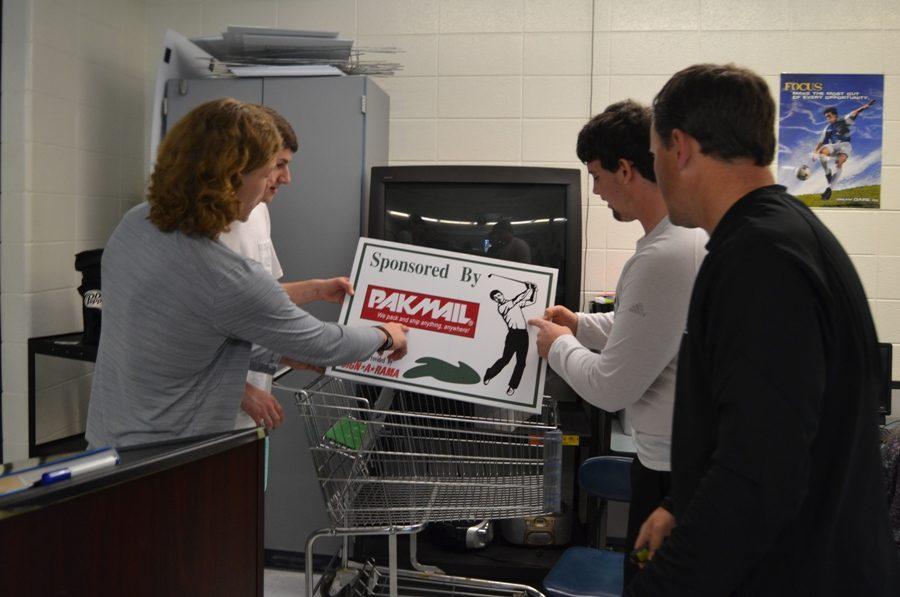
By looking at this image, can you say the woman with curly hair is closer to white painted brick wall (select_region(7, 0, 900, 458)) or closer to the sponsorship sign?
white painted brick wall (select_region(7, 0, 900, 458))

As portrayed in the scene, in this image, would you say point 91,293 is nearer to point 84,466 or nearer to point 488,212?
point 488,212

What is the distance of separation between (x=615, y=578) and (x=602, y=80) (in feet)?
7.17

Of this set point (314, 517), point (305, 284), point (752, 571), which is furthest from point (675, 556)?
point (314, 517)

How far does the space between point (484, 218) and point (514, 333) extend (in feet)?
3.81

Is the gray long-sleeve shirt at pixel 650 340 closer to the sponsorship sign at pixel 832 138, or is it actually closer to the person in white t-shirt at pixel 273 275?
the person in white t-shirt at pixel 273 275

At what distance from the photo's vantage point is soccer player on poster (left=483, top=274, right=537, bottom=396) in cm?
213

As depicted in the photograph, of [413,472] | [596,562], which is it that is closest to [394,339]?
[413,472]

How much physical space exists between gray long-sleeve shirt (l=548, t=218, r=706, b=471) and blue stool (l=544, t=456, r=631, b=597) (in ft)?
1.97

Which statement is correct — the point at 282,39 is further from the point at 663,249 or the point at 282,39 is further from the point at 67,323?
the point at 663,249

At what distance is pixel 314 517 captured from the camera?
3.33 metres

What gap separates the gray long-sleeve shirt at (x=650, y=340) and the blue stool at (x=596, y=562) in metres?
0.60

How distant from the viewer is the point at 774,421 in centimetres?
102

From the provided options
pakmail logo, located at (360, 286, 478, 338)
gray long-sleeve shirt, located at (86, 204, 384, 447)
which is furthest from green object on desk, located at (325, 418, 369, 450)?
gray long-sleeve shirt, located at (86, 204, 384, 447)

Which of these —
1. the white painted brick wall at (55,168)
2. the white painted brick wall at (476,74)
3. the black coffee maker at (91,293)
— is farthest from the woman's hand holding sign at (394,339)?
the white painted brick wall at (55,168)
